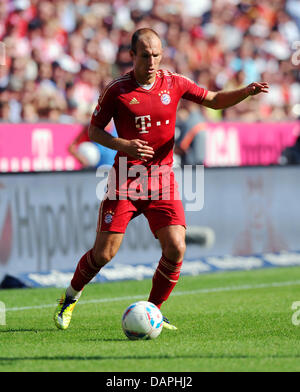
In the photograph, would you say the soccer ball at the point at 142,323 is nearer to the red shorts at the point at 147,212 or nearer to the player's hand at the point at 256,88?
the red shorts at the point at 147,212

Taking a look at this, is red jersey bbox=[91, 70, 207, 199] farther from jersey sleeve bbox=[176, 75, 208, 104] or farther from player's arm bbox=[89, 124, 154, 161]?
player's arm bbox=[89, 124, 154, 161]

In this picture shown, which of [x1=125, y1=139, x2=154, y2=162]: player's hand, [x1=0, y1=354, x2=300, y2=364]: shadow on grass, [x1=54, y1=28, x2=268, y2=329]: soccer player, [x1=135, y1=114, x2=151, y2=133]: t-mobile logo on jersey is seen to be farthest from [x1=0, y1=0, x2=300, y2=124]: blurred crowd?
[x1=0, y1=354, x2=300, y2=364]: shadow on grass

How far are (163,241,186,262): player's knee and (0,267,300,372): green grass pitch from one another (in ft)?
2.09

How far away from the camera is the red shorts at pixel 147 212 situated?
290 inches

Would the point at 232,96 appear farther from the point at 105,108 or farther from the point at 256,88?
the point at 105,108

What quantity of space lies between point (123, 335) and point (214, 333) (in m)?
0.76

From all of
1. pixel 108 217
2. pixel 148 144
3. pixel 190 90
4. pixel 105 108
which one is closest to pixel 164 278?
pixel 108 217

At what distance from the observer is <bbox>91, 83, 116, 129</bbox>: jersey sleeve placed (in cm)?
726

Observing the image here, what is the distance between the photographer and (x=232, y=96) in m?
7.57

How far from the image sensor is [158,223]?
7.37 metres

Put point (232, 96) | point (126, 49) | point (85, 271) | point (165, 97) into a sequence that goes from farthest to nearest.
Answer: point (126, 49), point (85, 271), point (232, 96), point (165, 97)

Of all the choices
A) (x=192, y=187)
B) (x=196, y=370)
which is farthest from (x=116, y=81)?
(x=192, y=187)

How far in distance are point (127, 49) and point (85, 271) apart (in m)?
10.9
